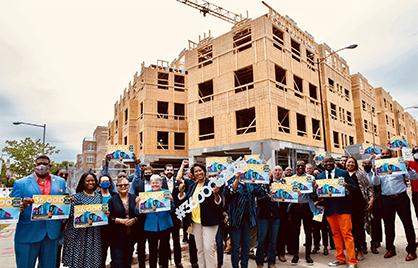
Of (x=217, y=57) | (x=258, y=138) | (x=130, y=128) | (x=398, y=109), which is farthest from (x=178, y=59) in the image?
(x=398, y=109)

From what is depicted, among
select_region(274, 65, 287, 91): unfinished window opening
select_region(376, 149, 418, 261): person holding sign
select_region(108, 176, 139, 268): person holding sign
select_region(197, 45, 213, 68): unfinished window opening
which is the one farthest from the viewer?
select_region(197, 45, 213, 68): unfinished window opening

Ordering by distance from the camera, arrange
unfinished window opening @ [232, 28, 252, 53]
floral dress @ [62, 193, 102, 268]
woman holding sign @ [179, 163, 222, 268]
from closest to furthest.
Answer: floral dress @ [62, 193, 102, 268] < woman holding sign @ [179, 163, 222, 268] < unfinished window opening @ [232, 28, 252, 53]

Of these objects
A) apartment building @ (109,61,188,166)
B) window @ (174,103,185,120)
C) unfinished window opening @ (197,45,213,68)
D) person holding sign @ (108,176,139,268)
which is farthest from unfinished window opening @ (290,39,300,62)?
person holding sign @ (108,176,139,268)

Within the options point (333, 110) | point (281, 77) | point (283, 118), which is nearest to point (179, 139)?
point (283, 118)

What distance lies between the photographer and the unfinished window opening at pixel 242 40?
21.1m

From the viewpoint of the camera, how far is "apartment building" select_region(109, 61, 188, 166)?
2709 centimetres

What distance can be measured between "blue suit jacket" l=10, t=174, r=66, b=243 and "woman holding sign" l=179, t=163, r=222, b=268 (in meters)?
2.15

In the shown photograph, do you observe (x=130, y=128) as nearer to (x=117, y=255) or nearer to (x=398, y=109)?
(x=117, y=255)

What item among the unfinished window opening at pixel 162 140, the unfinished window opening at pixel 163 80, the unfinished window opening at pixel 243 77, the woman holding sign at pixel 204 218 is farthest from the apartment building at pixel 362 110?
the woman holding sign at pixel 204 218

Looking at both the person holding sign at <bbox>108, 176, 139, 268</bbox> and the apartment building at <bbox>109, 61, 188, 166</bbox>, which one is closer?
the person holding sign at <bbox>108, 176, 139, 268</bbox>

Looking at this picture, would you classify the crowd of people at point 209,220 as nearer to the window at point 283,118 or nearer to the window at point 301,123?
the window at point 283,118

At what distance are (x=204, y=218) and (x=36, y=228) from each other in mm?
2485

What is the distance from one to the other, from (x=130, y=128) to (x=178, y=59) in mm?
10548

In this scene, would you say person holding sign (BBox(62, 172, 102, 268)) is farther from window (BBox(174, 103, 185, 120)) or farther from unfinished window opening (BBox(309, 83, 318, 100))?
window (BBox(174, 103, 185, 120))
